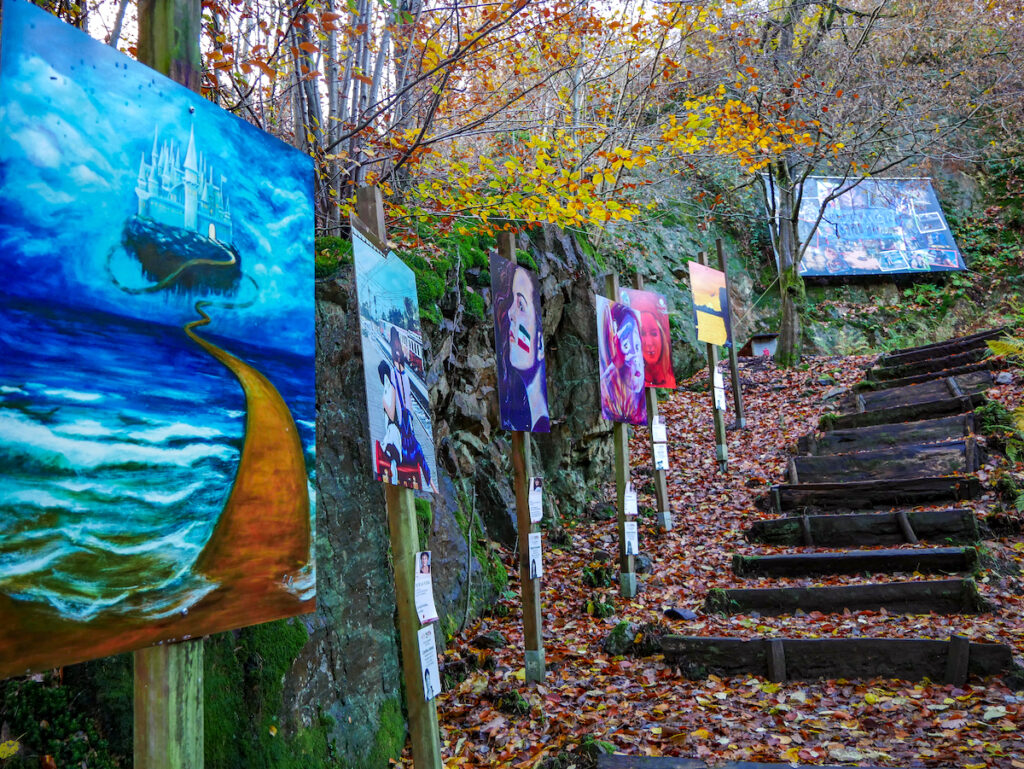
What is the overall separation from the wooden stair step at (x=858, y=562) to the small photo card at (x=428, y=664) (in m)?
4.24

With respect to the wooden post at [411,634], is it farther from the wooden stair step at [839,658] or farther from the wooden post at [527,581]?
the wooden stair step at [839,658]

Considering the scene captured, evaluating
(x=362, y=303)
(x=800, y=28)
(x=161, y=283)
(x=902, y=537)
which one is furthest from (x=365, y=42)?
(x=800, y=28)

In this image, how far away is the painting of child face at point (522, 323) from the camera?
16.4ft

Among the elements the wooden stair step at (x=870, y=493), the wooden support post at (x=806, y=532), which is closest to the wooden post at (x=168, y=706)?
the wooden support post at (x=806, y=532)

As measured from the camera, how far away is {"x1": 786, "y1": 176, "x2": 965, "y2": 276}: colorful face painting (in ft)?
56.6

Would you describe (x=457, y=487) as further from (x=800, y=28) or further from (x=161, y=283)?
(x=800, y=28)

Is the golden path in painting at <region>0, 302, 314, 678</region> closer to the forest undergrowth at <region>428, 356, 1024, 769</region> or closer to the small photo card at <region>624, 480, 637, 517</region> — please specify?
the forest undergrowth at <region>428, 356, 1024, 769</region>

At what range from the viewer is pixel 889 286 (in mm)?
17703

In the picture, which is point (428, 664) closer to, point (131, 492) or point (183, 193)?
point (131, 492)

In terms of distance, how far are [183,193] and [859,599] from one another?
5.60 meters

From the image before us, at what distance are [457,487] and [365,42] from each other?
4.05 meters

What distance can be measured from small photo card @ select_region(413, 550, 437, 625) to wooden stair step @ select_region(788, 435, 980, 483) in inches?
251

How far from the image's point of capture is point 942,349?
11.4m

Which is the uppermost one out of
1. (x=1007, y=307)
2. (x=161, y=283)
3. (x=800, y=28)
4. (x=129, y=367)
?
(x=800, y=28)
